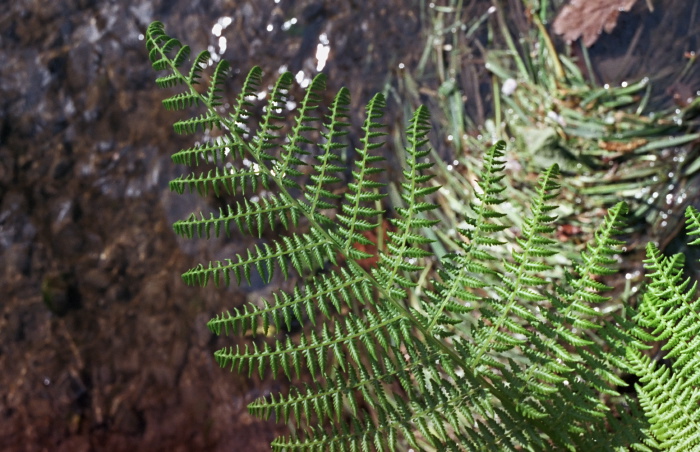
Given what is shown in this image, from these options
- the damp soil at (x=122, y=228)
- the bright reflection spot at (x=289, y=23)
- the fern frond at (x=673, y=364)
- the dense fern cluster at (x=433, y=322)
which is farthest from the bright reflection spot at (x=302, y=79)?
the fern frond at (x=673, y=364)

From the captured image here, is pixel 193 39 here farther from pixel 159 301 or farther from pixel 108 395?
pixel 108 395

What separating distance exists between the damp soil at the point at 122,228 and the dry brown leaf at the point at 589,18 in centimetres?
66

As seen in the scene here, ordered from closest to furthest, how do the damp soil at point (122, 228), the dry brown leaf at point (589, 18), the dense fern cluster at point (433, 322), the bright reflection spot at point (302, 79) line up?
the dense fern cluster at point (433, 322) < the dry brown leaf at point (589, 18) < the damp soil at point (122, 228) < the bright reflection spot at point (302, 79)

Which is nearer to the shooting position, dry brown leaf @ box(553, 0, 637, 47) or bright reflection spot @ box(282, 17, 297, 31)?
dry brown leaf @ box(553, 0, 637, 47)

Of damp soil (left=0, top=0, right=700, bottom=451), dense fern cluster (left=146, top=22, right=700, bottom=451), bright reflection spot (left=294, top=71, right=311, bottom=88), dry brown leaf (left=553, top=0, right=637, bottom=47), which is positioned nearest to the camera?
dense fern cluster (left=146, top=22, right=700, bottom=451)

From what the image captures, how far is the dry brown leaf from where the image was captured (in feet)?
8.51

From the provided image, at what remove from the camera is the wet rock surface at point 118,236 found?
294 centimetres

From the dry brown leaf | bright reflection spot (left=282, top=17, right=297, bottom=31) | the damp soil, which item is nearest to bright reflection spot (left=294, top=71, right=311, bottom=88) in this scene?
the damp soil

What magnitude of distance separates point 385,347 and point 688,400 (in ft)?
2.10

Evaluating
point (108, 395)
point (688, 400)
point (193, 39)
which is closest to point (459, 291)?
point (688, 400)

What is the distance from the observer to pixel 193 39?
330cm

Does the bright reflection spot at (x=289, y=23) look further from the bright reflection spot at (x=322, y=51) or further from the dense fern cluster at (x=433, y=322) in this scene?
the dense fern cluster at (x=433, y=322)

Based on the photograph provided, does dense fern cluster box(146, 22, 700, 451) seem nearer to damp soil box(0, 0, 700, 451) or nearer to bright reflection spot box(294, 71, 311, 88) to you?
damp soil box(0, 0, 700, 451)

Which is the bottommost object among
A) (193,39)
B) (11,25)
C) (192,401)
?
(192,401)
